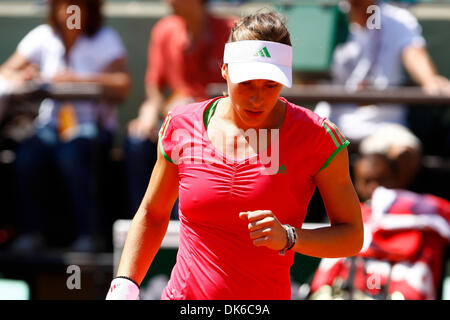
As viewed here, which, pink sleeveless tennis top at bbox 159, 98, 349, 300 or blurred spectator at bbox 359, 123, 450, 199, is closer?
pink sleeveless tennis top at bbox 159, 98, 349, 300

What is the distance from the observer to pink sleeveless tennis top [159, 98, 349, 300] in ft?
6.98

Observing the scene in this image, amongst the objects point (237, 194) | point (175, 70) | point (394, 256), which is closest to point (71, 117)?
point (175, 70)

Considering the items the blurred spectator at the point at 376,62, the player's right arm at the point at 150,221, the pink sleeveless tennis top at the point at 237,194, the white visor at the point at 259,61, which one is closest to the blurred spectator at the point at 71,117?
the blurred spectator at the point at 376,62

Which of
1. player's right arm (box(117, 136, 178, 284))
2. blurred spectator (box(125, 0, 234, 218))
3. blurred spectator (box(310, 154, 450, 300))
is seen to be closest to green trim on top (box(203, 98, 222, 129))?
player's right arm (box(117, 136, 178, 284))

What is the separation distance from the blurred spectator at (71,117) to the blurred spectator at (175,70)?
20 cm

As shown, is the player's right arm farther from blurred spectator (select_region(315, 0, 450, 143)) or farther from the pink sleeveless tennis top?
blurred spectator (select_region(315, 0, 450, 143))

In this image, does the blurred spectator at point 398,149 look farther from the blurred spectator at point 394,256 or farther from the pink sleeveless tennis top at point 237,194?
the pink sleeveless tennis top at point 237,194

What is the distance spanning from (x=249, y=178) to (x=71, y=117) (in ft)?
8.70

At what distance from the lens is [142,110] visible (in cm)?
466

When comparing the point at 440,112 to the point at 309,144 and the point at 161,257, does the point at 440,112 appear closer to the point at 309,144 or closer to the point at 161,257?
the point at 161,257

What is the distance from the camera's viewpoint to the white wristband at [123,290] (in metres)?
2.20

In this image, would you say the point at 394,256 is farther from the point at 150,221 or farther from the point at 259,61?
the point at 259,61

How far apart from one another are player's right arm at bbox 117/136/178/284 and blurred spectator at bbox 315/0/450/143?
226 centimetres

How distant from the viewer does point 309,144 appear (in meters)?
2.13
